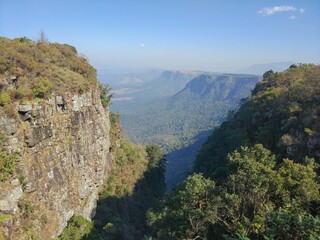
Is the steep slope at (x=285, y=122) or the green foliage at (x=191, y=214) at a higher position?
the steep slope at (x=285, y=122)

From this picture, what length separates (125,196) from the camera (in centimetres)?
3812

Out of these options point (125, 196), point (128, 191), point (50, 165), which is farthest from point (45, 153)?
point (128, 191)

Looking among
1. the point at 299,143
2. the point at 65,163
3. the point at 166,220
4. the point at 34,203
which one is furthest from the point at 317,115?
the point at 34,203

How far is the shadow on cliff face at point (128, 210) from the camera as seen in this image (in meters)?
28.1

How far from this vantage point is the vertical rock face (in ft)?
59.9

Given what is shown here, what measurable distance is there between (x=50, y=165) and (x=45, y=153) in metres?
0.99

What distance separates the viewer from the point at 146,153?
53750mm

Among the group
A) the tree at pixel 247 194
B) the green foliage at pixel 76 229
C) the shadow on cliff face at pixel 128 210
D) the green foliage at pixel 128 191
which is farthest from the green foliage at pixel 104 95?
the tree at pixel 247 194

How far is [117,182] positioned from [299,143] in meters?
22.1

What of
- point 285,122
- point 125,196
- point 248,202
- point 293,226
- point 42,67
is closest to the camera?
point 293,226

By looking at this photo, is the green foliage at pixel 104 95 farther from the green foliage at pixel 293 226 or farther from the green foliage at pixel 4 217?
the green foliage at pixel 293 226

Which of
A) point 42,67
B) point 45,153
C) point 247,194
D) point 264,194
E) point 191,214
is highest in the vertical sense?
point 42,67

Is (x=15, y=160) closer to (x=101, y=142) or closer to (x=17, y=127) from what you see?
(x=17, y=127)

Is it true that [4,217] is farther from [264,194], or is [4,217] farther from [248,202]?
[264,194]
